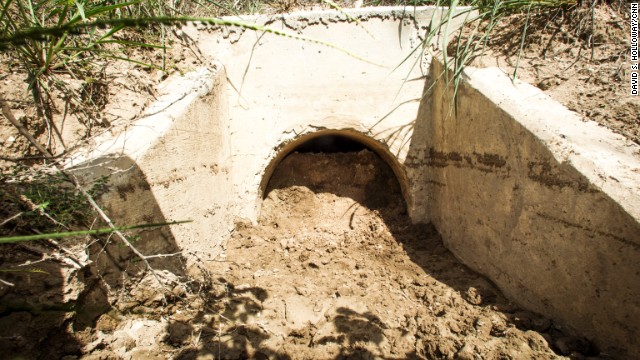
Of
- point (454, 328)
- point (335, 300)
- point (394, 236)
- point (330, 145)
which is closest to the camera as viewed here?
point (454, 328)

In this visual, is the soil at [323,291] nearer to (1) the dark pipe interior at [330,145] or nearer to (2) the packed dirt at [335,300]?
(2) the packed dirt at [335,300]

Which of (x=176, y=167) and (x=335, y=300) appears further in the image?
(x=335, y=300)

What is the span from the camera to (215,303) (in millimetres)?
2480

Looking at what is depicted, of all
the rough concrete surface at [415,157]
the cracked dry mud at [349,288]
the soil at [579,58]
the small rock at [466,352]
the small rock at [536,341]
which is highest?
the soil at [579,58]

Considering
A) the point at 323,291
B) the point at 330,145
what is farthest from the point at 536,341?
the point at 330,145

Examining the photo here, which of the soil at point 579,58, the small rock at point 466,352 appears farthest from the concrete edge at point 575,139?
the small rock at point 466,352

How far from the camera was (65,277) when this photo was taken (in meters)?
1.69

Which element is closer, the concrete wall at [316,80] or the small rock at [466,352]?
the small rock at [466,352]

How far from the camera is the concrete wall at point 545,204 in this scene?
5.70 feet

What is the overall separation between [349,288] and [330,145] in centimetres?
229

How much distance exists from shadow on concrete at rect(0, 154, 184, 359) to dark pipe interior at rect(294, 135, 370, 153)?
2.70m

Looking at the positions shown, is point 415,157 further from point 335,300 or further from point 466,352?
point 466,352

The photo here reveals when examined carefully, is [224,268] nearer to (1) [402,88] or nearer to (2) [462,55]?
(1) [402,88]

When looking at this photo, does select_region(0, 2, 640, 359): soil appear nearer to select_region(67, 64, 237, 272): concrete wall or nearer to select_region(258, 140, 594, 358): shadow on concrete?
select_region(258, 140, 594, 358): shadow on concrete
